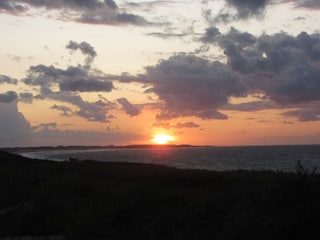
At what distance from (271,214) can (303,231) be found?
1.31 metres

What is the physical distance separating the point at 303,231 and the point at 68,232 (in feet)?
24.6

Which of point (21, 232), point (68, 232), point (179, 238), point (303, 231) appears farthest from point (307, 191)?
point (21, 232)

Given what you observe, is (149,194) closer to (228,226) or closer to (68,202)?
(68,202)

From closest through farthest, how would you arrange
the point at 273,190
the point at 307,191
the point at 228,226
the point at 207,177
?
the point at 228,226 < the point at 307,191 < the point at 273,190 < the point at 207,177

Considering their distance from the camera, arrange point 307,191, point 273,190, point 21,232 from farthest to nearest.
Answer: point 21,232, point 273,190, point 307,191

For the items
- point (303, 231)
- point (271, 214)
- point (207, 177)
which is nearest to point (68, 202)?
point (271, 214)

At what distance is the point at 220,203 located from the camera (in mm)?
15367

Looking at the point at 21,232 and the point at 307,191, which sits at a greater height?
the point at 307,191

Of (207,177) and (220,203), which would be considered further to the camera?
(207,177)

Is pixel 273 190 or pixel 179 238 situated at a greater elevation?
pixel 273 190

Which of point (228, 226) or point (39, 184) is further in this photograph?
point (39, 184)

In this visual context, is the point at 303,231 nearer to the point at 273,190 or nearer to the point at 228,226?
the point at 228,226

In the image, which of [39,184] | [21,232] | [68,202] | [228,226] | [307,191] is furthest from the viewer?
[39,184]

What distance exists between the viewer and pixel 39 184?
97.1ft
